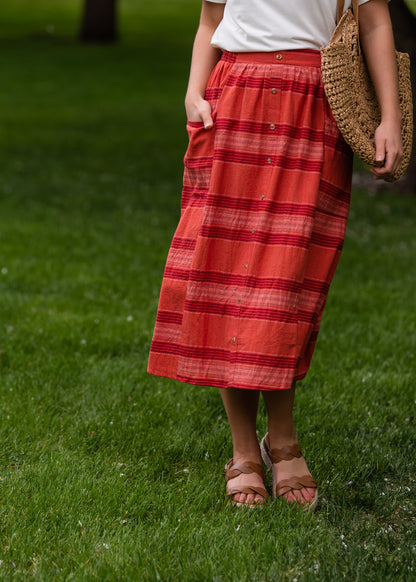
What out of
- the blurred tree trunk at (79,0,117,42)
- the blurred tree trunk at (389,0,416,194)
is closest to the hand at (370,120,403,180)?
the blurred tree trunk at (389,0,416,194)

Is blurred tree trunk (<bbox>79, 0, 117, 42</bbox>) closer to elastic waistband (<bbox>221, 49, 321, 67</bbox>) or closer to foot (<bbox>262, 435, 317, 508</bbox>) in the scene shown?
elastic waistband (<bbox>221, 49, 321, 67</bbox>)

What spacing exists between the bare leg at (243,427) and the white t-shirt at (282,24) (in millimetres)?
1145

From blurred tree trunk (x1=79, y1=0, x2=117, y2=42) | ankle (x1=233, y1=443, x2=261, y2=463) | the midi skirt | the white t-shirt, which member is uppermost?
the white t-shirt

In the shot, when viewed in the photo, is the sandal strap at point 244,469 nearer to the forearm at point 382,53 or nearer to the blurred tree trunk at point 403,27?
the forearm at point 382,53

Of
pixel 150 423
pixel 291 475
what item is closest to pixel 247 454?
pixel 291 475

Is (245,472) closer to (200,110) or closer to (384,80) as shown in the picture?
(200,110)

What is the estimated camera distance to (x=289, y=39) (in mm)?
2477

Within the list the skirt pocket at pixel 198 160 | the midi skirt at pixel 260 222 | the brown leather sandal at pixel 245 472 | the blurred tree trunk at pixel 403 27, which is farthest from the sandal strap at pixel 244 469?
the blurred tree trunk at pixel 403 27

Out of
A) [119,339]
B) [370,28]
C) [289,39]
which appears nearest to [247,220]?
[289,39]

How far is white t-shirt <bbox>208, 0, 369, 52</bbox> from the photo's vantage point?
96.5 inches

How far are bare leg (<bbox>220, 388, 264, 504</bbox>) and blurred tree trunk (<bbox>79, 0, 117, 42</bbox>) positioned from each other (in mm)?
23435

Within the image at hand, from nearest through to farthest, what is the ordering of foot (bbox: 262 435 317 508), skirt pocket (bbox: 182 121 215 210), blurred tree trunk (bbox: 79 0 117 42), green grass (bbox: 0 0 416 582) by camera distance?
green grass (bbox: 0 0 416 582), skirt pocket (bbox: 182 121 215 210), foot (bbox: 262 435 317 508), blurred tree trunk (bbox: 79 0 117 42)

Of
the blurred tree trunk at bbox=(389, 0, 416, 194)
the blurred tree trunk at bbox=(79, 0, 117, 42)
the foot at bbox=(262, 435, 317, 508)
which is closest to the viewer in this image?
the foot at bbox=(262, 435, 317, 508)

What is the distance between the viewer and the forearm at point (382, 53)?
2.53 meters
